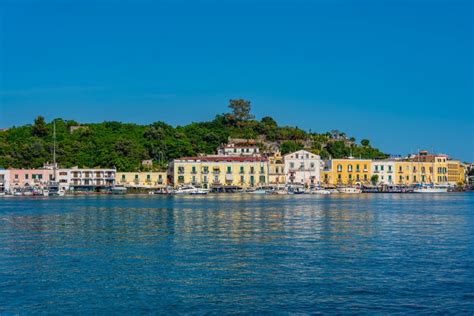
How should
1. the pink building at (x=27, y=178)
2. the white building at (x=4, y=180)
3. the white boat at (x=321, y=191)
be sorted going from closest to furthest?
1. the white boat at (x=321, y=191)
2. the white building at (x=4, y=180)
3. the pink building at (x=27, y=178)

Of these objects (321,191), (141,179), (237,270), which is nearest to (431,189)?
(321,191)

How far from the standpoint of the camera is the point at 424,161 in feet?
394

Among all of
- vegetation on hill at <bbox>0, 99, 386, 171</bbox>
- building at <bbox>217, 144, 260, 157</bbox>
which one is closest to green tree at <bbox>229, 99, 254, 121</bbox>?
vegetation on hill at <bbox>0, 99, 386, 171</bbox>

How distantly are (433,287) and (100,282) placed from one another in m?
9.68

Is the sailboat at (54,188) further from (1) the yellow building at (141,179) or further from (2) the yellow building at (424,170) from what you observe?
(2) the yellow building at (424,170)

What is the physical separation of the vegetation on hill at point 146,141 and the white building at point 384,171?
8.00 meters

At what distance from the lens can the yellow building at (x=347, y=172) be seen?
110m

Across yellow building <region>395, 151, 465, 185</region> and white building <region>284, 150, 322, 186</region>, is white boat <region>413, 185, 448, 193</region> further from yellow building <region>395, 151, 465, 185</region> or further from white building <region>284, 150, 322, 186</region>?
white building <region>284, 150, 322, 186</region>

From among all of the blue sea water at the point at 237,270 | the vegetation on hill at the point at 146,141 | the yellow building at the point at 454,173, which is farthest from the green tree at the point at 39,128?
the blue sea water at the point at 237,270

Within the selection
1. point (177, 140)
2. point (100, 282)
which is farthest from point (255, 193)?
point (100, 282)

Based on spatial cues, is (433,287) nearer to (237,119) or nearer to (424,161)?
(424,161)

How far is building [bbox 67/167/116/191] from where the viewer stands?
104312mm

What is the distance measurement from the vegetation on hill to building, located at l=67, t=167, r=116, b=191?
2.22 meters

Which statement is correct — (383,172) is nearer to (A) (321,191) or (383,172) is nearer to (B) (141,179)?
(A) (321,191)
